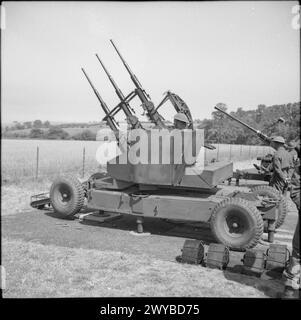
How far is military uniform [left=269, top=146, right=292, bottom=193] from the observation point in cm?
927

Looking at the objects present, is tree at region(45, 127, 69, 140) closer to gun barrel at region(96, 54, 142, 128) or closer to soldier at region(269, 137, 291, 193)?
gun barrel at region(96, 54, 142, 128)

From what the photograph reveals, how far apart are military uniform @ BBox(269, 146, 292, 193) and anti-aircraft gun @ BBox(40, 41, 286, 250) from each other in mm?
1090

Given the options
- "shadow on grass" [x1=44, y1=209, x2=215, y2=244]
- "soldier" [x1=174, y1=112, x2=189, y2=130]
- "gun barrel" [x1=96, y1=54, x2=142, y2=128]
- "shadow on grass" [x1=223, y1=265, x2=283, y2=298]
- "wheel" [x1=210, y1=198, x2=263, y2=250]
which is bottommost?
"shadow on grass" [x1=223, y1=265, x2=283, y2=298]

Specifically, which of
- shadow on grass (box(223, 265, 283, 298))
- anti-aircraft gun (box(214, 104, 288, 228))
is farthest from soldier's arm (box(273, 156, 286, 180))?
shadow on grass (box(223, 265, 283, 298))

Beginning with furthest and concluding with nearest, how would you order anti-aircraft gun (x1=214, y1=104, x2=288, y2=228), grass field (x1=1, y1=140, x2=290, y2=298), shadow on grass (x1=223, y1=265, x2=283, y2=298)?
1. anti-aircraft gun (x1=214, y1=104, x2=288, y2=228)
2. shadow on grass (x1=223, y1=265, x2=283, y2=298)
3. grass field (x1=1, y1=140, x2=290, y2=298)

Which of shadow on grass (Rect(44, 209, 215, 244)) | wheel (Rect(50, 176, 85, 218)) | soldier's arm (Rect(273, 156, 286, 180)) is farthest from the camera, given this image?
wheel (Rect(50, 176, 85, 218))

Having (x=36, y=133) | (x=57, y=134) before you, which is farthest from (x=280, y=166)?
(x=57, y=134)

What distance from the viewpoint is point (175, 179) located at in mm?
8234

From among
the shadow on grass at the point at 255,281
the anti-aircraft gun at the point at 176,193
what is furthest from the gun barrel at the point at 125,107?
the shadow on grass at the point at 255,281

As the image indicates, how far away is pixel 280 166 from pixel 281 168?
140mm

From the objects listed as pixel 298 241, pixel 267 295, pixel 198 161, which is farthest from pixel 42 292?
pixel 198 161
